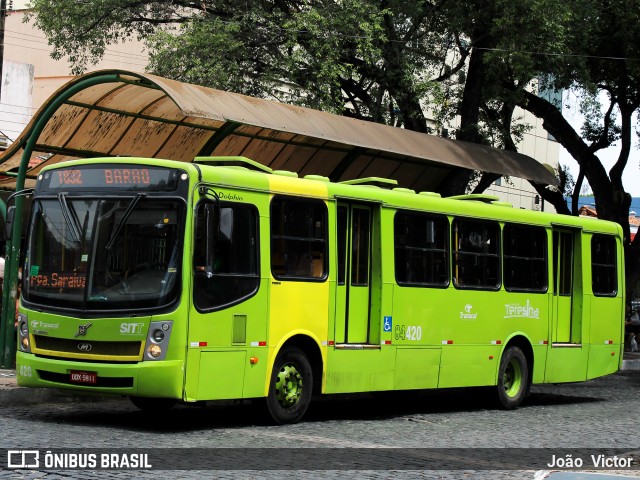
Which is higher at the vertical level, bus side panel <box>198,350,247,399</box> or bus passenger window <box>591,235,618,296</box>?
bus passenger window <box>591,235,618,296</box>

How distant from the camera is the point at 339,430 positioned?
42.0 ft

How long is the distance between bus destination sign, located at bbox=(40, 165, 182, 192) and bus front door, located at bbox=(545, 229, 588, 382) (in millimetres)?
7881

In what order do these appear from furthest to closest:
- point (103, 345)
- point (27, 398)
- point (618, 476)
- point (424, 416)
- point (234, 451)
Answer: point (424, 416)
point (27, 398)
point (103, 345)
point (234, 451)
point (618, 476)

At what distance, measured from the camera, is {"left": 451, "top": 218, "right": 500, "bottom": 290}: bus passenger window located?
619 inches

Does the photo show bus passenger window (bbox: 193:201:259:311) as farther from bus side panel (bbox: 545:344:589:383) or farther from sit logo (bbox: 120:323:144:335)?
bus side panel (bbox: 545:344:589:383)

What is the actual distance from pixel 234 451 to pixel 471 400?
8.73m

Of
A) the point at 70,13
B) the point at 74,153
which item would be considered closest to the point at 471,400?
the point at 74,153

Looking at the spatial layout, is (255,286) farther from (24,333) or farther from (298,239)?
(24,333)

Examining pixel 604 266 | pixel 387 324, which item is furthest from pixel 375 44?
pixel 387 324

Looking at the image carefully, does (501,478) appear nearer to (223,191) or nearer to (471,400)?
(223,191)

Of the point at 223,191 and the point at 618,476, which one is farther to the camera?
the point at 223,191

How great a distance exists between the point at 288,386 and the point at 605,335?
305 inches

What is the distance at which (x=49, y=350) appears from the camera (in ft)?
39.5

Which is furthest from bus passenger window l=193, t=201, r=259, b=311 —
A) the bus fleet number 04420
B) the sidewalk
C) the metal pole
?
the metal pole
